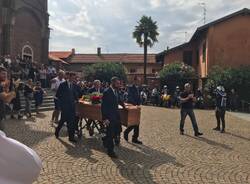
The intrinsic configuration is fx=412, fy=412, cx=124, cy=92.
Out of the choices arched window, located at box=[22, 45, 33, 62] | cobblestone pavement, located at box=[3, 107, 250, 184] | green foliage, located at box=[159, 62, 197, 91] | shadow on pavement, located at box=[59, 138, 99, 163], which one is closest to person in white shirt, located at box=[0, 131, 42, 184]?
cobblestone pavement, located at box=[3, 107, 250, 184]

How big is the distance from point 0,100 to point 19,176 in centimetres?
483

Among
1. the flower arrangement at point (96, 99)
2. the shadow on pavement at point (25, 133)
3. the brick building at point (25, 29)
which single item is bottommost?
the shadow on pavement at point (25, 133)

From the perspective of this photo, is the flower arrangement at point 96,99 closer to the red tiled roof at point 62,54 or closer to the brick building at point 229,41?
the brick building at point 229,41

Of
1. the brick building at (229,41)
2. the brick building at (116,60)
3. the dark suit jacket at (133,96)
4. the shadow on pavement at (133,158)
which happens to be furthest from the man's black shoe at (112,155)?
the brick building at (116,60)

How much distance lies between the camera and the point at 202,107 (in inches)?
1160

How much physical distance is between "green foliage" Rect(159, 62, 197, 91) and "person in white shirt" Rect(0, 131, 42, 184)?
3298 cm

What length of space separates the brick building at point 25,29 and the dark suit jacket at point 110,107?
951 inches

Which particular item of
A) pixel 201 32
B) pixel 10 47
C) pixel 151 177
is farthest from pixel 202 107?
pixel 151 177

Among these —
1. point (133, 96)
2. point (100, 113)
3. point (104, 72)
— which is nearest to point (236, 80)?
point (104, 72)

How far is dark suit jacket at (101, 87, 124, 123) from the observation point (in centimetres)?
913

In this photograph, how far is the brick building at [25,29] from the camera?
3167cm

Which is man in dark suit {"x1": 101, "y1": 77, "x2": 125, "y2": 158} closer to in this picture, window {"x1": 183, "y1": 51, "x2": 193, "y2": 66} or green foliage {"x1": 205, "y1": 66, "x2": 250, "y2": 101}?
green foliage {"x1": 205, "y1": 66, "x2": 250, "y2": 101}

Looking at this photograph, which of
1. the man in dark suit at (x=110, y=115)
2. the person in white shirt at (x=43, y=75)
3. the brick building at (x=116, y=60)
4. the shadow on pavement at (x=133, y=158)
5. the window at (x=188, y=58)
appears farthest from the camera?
the brick building at (x=116, y=60)

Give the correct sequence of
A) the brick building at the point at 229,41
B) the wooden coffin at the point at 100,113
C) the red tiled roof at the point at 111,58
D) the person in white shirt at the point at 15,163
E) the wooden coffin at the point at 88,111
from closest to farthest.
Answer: the person in white shirt at the point at 15,163 → the wooden coffin at the point at 100,113 → the wooden coffin at the point at 88,111 → the brick building at the point at 229,41 → the red tiled roof at the point at 111,58
